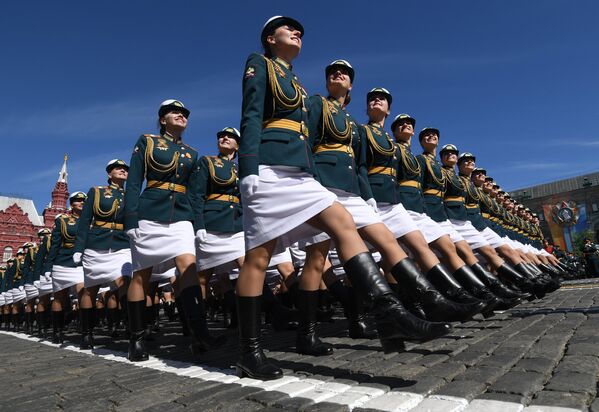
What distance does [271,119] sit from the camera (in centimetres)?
309

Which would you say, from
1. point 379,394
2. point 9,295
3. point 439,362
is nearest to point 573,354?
point 439,362

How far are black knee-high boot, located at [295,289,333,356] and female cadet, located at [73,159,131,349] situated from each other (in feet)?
10.4

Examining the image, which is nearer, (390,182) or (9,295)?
(390,182)

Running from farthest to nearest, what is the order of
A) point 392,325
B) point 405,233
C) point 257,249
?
point 405,233 → point 257,249 → point 392,325

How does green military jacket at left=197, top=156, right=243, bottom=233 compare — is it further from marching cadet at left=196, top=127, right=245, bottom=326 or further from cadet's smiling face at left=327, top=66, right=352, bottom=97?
cadet's smiling face at left=327, top=66, right=352, bottom=97

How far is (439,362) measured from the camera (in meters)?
2.59

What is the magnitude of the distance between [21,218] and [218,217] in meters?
73.2

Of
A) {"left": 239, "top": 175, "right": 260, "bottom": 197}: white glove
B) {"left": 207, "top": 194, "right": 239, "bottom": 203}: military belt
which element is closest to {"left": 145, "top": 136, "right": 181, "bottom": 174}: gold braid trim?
{"left": 207, "top": 194, "right": 239, "bottom": 203}: military belt

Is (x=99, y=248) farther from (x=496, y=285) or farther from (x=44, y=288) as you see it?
(x=496, y=285)

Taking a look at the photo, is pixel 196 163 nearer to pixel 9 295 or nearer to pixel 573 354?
pixel 573 354

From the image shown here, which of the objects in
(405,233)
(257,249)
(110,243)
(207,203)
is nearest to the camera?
(257,249)

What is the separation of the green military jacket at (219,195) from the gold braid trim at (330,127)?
192 centimetres

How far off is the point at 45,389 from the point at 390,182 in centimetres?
350

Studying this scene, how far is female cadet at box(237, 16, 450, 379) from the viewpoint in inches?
98.4
